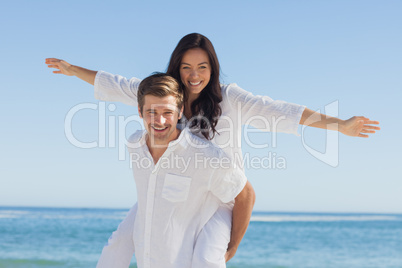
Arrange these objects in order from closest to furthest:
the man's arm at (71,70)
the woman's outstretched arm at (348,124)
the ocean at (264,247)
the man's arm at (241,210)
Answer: the man's arm at (241,210)
the woman's outstretched arm at (348,124)
the man's arm at (71,70)
the ocean at (264,247)

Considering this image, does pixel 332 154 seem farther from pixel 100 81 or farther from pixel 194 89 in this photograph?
pixel 100 81

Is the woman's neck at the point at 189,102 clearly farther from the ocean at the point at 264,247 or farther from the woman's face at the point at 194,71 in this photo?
the ocean at the point at 264,247

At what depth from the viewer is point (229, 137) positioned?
11.2 ft

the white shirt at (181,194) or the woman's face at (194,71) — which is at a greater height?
the woman's face at (194,71)

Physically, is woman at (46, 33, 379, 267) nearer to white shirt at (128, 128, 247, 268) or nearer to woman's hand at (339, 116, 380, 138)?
woman's hand at (339, 116, 380, 138)

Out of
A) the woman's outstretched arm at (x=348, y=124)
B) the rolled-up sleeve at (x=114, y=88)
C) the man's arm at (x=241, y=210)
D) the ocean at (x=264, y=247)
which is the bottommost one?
the ocean at (x=264, y=247)

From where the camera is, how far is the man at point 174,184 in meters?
2.92

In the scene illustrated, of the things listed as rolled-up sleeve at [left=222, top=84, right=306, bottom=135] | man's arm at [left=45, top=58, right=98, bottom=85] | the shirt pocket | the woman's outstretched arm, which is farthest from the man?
man's arm at [left=45, top=58, right=98, bottom=85]

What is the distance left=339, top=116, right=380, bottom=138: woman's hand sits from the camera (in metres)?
3.20

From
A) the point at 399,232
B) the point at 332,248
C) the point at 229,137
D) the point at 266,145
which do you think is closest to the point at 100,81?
the point at 229,137

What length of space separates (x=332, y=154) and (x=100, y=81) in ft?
6.94

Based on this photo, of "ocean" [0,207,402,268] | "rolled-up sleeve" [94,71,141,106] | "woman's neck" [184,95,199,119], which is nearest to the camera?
"woman's neck" [184,95,199,119]

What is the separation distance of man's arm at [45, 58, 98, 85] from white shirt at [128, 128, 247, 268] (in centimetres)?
112

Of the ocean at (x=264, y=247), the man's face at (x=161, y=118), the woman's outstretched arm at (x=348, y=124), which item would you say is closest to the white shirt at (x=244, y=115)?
the woman's outstretched arm at (x=348, y=124)
